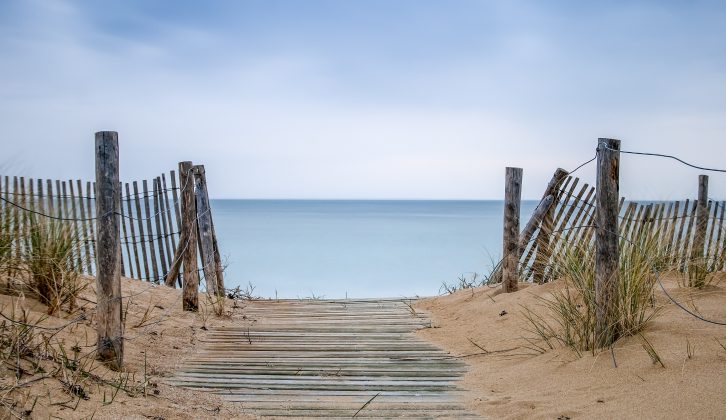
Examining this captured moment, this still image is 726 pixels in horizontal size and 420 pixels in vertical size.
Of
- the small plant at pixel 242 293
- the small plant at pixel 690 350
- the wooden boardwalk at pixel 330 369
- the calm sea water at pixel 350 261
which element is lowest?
the calm sea water at pixel 350 261

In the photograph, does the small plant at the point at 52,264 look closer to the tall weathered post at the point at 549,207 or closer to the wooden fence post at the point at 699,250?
the tall weathered post at the point at 549,207

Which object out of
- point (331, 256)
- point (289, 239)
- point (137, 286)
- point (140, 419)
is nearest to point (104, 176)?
point (140, 419)

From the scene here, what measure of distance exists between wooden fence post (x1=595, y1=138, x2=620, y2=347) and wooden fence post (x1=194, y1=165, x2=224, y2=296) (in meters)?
4.15

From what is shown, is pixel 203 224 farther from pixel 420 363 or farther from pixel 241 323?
pixel 420 363

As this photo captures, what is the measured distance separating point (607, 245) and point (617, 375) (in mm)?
782

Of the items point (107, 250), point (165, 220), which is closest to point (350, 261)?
point (165, 220)

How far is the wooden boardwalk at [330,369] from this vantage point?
367 centimetres

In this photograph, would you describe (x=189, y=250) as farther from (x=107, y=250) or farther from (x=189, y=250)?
(x=107, y=250)

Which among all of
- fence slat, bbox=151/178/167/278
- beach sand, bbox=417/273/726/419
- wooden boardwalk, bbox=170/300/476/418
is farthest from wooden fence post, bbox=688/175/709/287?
fence slat, bbox=151/178/167/278

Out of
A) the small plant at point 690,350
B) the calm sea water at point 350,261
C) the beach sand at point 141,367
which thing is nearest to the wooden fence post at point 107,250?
the beach sand at point 141,367

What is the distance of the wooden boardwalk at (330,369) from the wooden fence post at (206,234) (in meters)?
1.09

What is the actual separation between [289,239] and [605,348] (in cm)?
2662

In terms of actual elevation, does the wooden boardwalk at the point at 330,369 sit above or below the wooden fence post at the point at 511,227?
below

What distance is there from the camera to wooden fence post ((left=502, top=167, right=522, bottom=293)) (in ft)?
21.3
